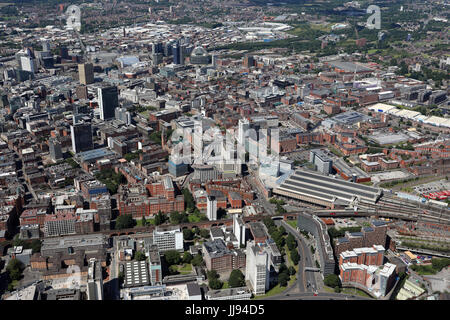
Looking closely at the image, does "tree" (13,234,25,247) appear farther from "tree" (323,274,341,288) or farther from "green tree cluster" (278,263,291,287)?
"tree" (323,274,341,288)

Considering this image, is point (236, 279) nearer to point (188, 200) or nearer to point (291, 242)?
point (291, 242)

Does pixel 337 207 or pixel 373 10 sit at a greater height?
pixel 373 10

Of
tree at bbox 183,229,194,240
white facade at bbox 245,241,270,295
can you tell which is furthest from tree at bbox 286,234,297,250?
tree at bbox 183,229,194,240

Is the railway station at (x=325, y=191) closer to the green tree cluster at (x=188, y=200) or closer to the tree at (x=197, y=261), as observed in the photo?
the green tree cluster at (x=188, y=200)

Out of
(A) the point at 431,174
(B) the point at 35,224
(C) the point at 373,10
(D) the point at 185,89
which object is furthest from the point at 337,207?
(C) the point at 373,10

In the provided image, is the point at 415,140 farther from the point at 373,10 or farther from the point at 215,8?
the point at 215,8
